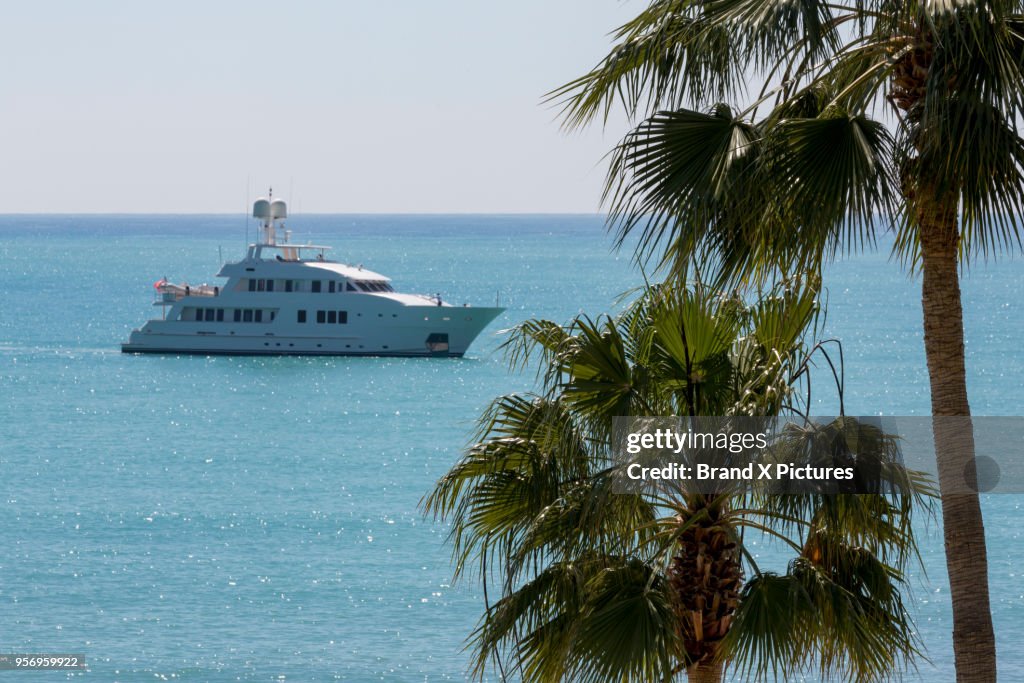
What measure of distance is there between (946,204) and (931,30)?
2.69ft

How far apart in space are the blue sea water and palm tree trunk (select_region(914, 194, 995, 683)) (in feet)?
6.34

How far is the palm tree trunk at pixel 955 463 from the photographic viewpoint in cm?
619

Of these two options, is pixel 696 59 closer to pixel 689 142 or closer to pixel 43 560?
pixel 689 142

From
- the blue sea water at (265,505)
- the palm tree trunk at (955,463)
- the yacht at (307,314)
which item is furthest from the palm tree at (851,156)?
the yacht at (307,314)

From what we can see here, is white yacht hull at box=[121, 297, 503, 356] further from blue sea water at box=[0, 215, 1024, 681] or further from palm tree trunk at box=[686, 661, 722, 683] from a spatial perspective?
palm tree trunk at box=[686, 661, 722, 683]

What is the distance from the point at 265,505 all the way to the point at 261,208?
28436 mm

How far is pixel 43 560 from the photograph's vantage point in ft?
91.9

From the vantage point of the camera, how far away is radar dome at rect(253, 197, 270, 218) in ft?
199

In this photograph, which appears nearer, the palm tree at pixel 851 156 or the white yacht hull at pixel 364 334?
the palm tree at pixel 851 156

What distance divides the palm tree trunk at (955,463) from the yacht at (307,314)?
50529mm

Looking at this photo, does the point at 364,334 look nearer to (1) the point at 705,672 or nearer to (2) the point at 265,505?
(2) the point at 265,505

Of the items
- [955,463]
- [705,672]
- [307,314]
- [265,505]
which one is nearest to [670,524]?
[705,672]

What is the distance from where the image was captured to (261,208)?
60.9 m

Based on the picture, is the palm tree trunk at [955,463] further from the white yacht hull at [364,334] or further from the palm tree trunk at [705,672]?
the white yacht hull at [364,334]
